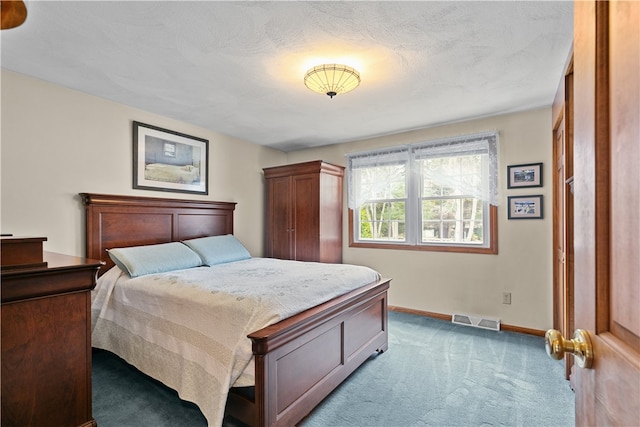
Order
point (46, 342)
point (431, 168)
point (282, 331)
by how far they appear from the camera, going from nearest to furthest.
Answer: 1. point (46, 342)
2. point (282, 331)
3. point (431, 168)

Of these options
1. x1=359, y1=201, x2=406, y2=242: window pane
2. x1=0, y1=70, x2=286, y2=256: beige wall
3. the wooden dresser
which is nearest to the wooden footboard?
the wooden dresser

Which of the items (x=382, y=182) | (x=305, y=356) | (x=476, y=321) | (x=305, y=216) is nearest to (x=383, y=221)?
(x=382, y=182)

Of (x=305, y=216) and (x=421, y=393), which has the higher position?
(x=305, y=216)

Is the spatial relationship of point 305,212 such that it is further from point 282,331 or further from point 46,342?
point 46,342

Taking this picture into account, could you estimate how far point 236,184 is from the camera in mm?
4379

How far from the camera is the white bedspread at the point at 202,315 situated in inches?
68.6

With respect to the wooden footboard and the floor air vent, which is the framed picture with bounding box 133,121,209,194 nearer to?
the wooden footboard

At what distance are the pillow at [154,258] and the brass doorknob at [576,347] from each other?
9.14ft

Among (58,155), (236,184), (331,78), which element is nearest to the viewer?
(331,78)

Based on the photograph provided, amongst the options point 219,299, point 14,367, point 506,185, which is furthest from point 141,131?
point 506,185

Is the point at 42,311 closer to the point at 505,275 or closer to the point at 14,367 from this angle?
the point at 14,367

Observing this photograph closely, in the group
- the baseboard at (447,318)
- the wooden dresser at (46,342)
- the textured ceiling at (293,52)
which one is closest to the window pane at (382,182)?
the textured ceiling at (293,52)

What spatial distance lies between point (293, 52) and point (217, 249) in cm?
221

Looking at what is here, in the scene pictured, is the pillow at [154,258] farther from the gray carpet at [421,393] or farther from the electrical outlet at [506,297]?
the electrical outlet at [506,297]
